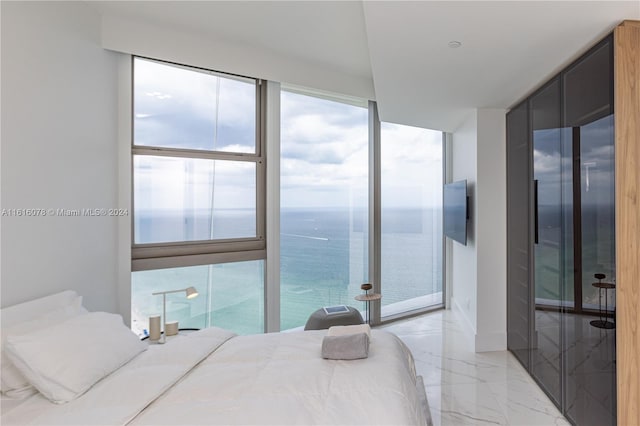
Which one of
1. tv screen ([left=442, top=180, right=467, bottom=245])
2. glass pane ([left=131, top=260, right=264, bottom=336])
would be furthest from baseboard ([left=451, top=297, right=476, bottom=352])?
glass pane ([left=131, top=260, right=264, bottom=336])

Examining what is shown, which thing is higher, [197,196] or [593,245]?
[197,196]

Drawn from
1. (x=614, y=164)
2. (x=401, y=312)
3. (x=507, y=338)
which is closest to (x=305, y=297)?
(x=401, y=312)

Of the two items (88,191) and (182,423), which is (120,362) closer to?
(182,423)

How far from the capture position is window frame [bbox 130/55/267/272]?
9.91ft

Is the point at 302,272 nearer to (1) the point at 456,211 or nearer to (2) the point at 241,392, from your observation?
(1) the point at 456,211

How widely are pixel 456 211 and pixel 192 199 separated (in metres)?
2.81

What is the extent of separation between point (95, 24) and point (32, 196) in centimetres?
155

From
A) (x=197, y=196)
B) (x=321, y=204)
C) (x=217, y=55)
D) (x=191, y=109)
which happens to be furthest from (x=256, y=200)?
(x=217, y=55)

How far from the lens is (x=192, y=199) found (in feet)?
10.8

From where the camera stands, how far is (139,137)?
3.03m

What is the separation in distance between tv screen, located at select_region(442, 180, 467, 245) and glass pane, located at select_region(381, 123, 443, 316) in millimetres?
369

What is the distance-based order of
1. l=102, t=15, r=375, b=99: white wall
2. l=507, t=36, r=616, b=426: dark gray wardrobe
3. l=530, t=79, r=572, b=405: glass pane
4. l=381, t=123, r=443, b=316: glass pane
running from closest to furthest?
l=507, t=36, r=616, b=426: dark gray wardrobe < l=530, t=79, r=572, b=405: glass pane < l=102, t=15, r=375, b=99: white wall < l=381, t=123, r=443, b=316: glass pane

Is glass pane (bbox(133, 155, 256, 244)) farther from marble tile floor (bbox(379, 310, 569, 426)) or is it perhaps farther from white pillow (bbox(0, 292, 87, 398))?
marble tile floor (bbox(379, 310, 569, 426))

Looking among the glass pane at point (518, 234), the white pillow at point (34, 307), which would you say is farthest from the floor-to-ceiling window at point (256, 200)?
the glass pane at point (518, 234)
